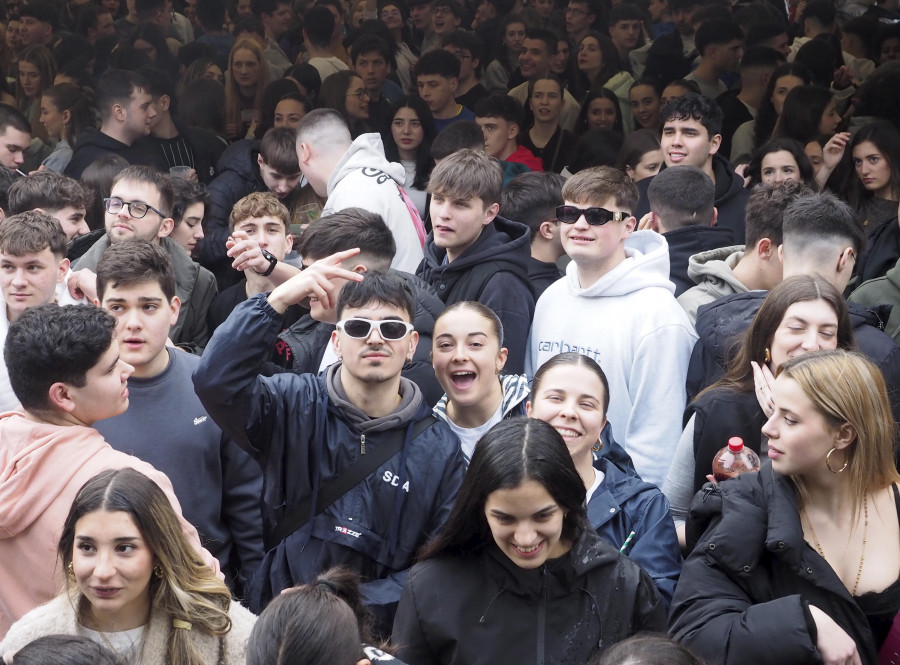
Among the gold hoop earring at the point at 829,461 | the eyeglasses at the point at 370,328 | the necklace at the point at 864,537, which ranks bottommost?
the necklace at the point at 864,537

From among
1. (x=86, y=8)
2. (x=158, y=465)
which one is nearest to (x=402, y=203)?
(x=158, y=465)

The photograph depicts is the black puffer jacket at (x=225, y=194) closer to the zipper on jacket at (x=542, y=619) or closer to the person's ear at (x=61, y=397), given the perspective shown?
the person's ear at (x=61, y=397)

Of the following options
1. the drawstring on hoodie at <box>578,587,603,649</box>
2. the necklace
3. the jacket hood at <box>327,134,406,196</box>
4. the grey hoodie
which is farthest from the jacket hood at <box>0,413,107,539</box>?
the jacket hood at <box>327,134,406,196</box>

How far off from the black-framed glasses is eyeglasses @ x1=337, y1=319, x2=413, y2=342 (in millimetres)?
1149

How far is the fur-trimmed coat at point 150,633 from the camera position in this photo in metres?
2.76

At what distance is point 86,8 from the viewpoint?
9.77 meters

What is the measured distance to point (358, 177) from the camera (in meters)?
5.44

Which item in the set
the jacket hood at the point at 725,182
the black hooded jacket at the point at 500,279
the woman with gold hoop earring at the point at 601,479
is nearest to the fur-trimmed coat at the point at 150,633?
the woman with gold hoop earring at the point at 601,479

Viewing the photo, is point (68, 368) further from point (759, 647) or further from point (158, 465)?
point (759, 647)

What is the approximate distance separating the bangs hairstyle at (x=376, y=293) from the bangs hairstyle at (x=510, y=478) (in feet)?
2.52

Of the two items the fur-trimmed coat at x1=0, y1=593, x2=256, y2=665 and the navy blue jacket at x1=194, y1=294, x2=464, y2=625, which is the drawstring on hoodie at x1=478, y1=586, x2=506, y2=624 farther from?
the fur-trimmed coat at x1=0, y1=593, x2=256, y2=665

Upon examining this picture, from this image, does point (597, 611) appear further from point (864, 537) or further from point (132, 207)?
point (132, 207)

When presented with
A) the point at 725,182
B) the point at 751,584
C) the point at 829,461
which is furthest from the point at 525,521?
the point at 725,182

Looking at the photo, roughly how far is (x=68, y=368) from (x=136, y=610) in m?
0.76
